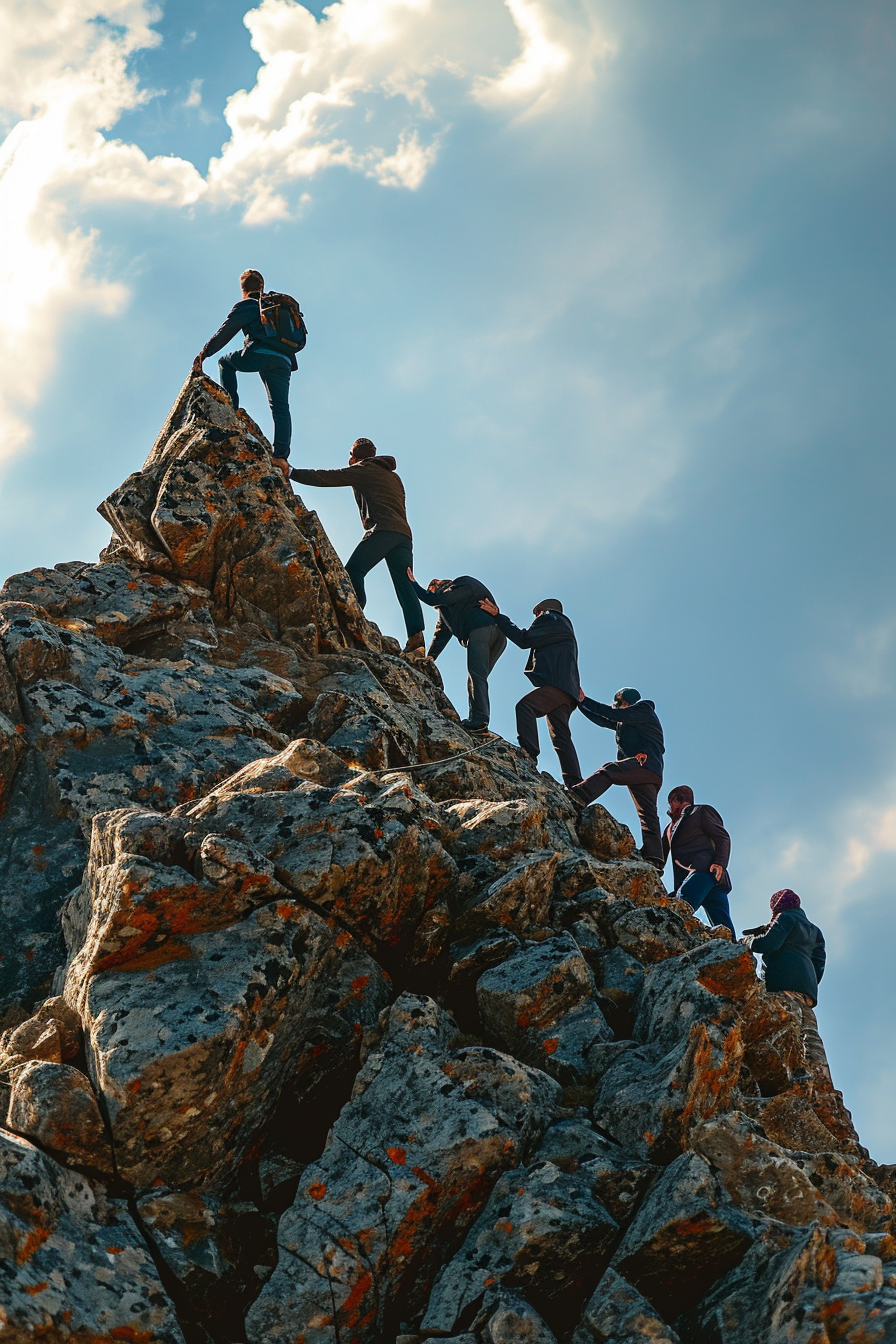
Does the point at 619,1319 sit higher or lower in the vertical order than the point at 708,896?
lower

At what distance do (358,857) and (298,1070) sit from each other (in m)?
1.99

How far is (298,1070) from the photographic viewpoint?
336 inches

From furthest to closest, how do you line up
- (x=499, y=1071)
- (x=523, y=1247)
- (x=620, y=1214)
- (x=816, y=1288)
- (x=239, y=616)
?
(x=239, y=616)
(x=499, y=1071)
(x=620, y=1214)
(x=523, y=1247)
(x=816, y=1288)

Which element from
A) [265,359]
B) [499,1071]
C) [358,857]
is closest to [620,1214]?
[499,1071]

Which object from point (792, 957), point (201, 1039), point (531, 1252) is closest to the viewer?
point (531, 1252)

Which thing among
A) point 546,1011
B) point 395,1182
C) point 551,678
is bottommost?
point 395,1182

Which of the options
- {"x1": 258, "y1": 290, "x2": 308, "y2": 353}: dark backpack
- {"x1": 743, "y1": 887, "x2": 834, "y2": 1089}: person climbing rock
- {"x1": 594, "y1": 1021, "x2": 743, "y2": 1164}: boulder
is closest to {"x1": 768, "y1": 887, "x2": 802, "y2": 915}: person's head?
{"x1": 743, "y1": 887, "x2": 834, "y2": 1089}: person climbing rock

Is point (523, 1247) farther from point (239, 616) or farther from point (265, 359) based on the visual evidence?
point (265, 359)

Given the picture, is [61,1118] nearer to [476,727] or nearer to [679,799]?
[476,727]

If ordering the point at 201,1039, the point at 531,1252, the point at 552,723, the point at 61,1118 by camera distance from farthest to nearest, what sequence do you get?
the point at 552,723, the point at 201,1039, the point at 61,1118, the point at 531,1252

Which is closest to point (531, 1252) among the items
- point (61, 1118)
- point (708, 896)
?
point (61, 1118)

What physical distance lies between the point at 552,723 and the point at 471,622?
2970mm

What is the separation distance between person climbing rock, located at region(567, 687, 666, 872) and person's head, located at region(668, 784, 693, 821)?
125cm

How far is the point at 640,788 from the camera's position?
854 inches
